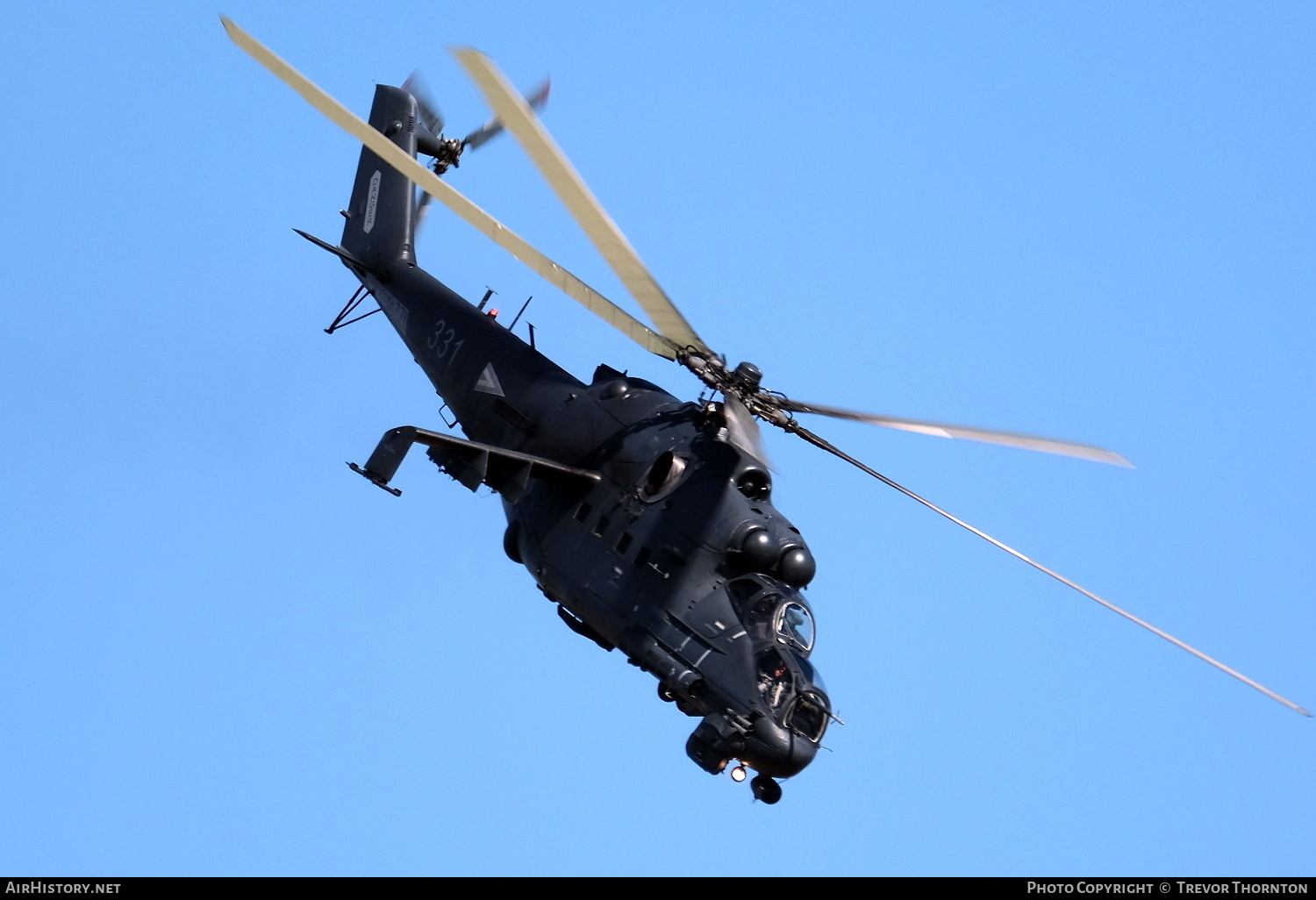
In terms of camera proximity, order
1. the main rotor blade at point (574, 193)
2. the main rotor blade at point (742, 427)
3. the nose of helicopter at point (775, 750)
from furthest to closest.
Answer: the main rotor blade at point (742, 427) → the nose of helicopter at point (775, 750) → the main rotor blade at point (574, 193)

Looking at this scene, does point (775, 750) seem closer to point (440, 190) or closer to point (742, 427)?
point (742, 427)

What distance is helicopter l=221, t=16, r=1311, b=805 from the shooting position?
71.1 feet

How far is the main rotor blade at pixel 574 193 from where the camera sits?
57.9 ft

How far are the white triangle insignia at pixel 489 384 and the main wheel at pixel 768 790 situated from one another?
25.3 ft

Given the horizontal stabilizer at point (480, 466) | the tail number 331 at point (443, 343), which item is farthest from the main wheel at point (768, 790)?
the tail number 331 at point (443, 343)

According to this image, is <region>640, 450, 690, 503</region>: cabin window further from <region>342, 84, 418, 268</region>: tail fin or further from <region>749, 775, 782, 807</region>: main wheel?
<region>342, 84, 418, 268</region>: tail fin

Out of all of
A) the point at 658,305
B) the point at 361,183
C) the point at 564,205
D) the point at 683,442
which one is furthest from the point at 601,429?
the point at 361,183

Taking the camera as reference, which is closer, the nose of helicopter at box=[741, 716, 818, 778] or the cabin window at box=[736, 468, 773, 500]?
the nose of helicopter at box=[741, 716, 818, 778]

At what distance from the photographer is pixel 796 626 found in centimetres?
2280

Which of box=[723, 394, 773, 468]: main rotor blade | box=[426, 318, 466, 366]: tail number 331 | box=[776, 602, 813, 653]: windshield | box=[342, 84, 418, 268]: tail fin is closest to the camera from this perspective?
box=[723, 394, 773, 468]: main rotor blade

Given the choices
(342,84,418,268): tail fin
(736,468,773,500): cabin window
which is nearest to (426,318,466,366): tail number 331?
(342,84,418,268): tail fin

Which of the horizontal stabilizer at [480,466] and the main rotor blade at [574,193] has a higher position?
the horizontal stabilizer at [480,466]

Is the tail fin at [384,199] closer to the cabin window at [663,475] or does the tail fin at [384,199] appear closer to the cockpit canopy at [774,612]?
the cabin window at [663,475]

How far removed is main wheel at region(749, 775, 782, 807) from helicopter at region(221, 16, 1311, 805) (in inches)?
0.9
